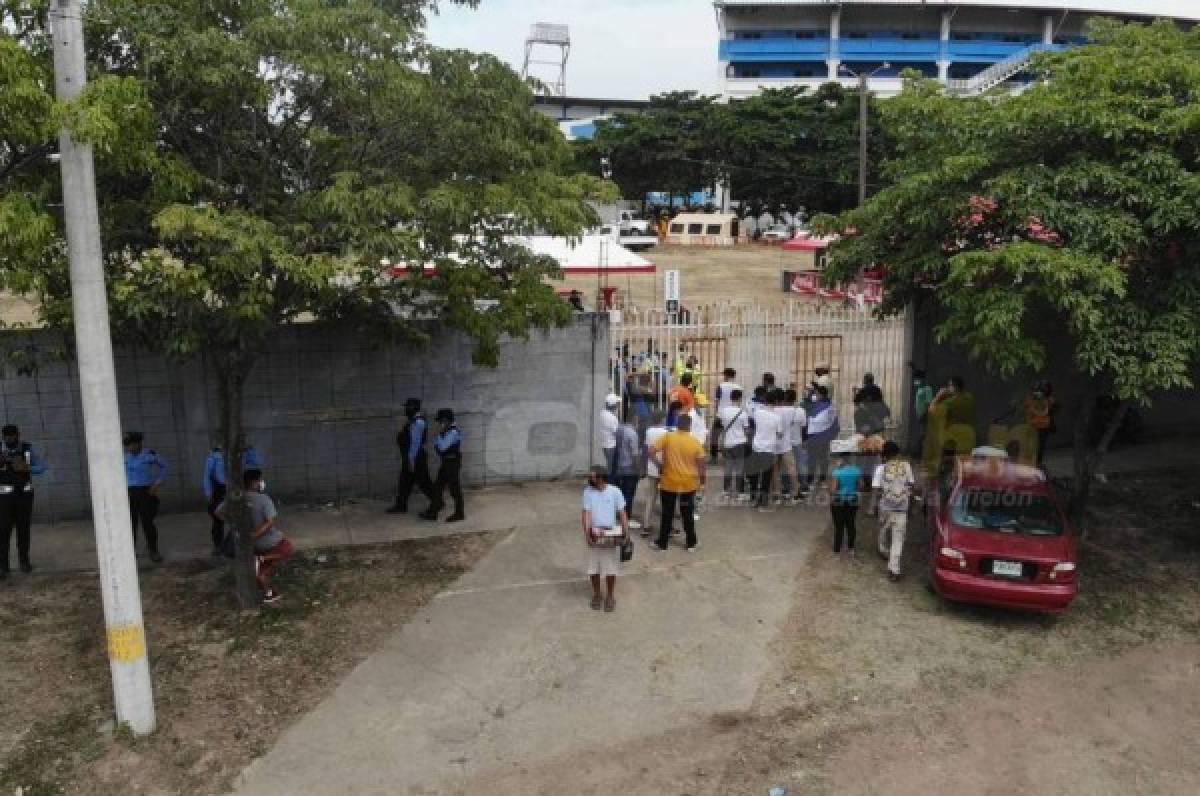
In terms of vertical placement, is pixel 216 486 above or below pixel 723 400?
below

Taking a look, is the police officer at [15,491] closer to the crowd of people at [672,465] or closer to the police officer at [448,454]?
the crowd of people at [672,465]

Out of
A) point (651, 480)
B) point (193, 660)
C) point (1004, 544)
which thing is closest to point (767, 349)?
point (651, 480)

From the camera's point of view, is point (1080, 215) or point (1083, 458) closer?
point (1080, 215)

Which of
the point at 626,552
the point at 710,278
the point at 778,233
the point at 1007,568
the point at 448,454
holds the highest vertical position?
the point at 778,233

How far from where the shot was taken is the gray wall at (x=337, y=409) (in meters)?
10.5

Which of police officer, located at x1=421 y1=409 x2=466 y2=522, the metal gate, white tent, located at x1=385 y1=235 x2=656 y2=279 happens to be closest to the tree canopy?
white tent, located at x1=385 y1=235 x2=656 y2=279

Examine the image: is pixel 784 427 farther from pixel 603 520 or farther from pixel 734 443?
pixel 603 520

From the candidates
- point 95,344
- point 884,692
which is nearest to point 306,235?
point 95,344

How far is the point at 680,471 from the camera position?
9711mm

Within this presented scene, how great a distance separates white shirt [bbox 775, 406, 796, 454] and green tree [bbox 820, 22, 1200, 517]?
2074 millimetres

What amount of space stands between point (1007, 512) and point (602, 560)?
3665 millimetres

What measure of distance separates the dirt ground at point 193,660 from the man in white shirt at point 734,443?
10.3 feet

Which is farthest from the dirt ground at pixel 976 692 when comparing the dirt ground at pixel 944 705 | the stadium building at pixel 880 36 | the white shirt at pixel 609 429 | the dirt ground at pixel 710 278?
the stadium building at pixel 880 36

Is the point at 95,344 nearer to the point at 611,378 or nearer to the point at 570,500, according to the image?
the point at 570,500
